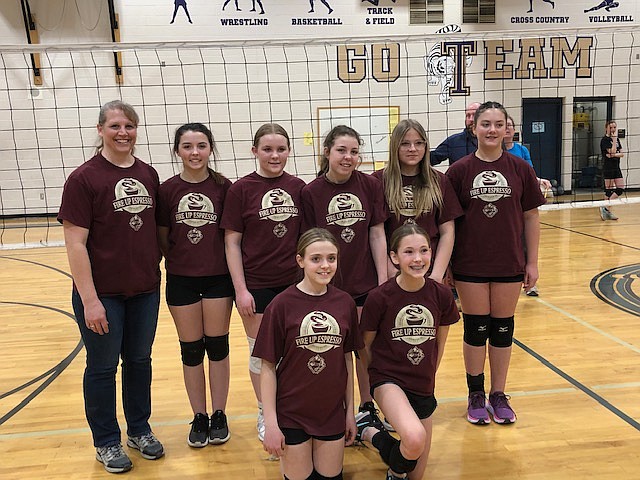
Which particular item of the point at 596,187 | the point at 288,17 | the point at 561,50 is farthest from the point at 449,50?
the point at 596,187

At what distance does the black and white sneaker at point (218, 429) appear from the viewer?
2811 mm

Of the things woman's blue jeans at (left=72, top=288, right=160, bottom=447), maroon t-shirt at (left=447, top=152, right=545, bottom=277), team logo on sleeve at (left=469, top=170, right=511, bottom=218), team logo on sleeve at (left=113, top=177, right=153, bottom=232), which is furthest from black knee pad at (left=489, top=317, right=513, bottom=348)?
team logo on sleeve at (left=113, top=177, right=153, bottom=232)

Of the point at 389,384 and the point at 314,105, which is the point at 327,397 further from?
the point at 314,105

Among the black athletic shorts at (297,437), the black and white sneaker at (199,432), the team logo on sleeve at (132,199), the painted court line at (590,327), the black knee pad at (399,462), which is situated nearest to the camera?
the black athletic shorts at (297,437)

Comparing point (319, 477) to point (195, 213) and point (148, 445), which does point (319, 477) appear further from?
point (195, 213)

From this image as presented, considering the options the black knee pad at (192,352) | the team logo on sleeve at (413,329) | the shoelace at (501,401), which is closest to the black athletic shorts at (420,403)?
the team logo on sleeve at (413,329)

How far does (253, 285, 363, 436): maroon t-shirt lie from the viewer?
2.14 meters

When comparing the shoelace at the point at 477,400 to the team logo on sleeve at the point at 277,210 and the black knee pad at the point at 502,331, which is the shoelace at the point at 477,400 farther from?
the team logo on sleeve at the point at 277,210

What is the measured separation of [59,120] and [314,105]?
5087mm

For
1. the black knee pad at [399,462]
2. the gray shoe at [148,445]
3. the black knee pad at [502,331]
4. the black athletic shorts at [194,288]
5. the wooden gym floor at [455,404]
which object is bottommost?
the wooden gym floor at [455,404]

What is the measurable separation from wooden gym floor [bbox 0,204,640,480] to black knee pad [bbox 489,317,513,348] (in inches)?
17.4

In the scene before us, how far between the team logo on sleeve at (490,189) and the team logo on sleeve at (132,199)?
1594 millimetres

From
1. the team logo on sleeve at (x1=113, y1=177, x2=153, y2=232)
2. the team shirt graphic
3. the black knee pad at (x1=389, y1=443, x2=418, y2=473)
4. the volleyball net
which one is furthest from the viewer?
the volleyball net

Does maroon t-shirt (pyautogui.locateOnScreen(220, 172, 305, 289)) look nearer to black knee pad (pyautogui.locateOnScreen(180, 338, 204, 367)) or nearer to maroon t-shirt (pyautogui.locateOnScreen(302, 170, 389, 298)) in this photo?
maroon t-shirt (pyautogui.locateOnScreen(302, 170, 389, 298))
